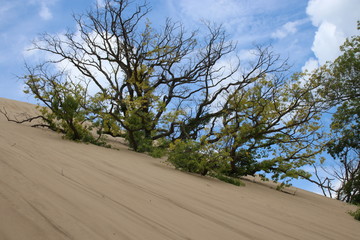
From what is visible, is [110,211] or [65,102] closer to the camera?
[110,211]

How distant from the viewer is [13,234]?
168cm

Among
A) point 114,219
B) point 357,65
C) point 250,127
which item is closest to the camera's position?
point 114,219

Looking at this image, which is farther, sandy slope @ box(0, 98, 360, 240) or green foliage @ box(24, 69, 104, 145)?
green foliage @ box(24, 69, 104, 145)

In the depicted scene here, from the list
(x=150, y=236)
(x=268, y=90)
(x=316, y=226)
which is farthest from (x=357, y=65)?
(x=150, y=236)

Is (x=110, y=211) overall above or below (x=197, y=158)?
below

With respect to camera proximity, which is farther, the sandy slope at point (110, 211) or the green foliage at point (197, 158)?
the green foliage at point (197, 158)

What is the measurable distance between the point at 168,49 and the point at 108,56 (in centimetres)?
334

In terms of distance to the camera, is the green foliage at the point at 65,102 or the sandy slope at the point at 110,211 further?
the green foliage at the point at 65,102

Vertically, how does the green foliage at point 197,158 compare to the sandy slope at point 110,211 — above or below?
above

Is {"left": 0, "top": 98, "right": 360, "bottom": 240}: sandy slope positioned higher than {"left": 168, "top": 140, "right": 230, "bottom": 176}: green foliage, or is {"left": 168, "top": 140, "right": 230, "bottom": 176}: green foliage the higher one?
{"left": 168, "top": 140, "right": 230, "bottom": 176}: green foliage

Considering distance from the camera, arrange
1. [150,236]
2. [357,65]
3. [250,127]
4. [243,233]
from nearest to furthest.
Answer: [150,236] → [243,233] → [250,127] → [357,65]

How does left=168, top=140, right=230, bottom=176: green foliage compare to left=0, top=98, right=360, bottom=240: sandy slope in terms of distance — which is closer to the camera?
left=0, top=98, right=360, bottom=240: sandy slope

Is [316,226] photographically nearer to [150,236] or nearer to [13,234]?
[150,236]

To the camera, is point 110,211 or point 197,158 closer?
point 110,211
